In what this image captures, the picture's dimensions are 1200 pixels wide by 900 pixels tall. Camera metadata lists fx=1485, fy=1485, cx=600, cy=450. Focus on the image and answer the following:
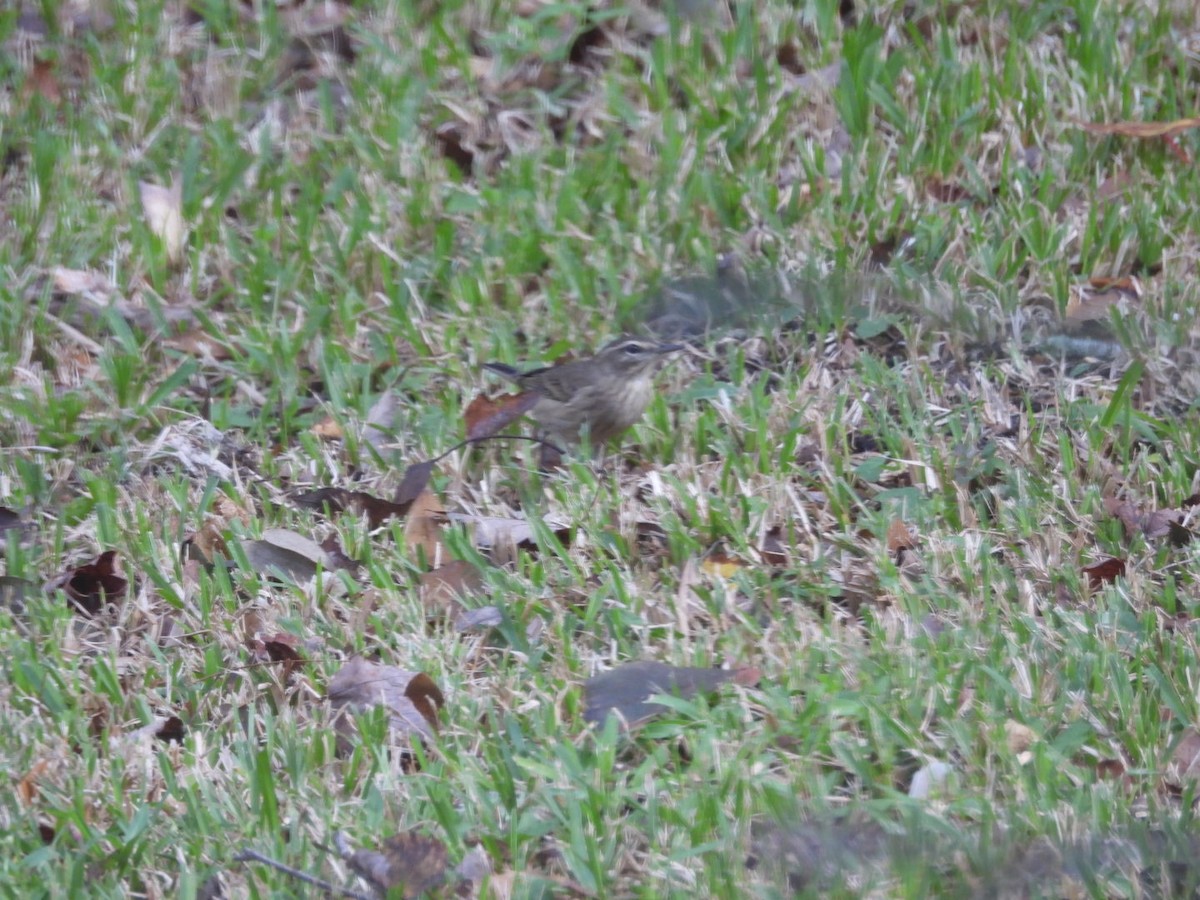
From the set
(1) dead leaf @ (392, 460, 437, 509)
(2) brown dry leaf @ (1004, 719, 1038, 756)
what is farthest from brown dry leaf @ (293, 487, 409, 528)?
(2) brown dry leaf @ (1004, 719, 1038, 756)

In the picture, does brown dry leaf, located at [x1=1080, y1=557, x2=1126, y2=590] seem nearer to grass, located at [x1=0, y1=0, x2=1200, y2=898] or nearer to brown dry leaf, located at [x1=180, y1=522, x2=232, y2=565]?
grass, located at [x1=0, y1=0, x2=1200, y2=898]

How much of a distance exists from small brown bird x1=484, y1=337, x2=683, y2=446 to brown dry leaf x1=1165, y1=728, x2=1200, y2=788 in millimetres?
2132

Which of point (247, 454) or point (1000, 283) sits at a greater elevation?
point (1000, 283)

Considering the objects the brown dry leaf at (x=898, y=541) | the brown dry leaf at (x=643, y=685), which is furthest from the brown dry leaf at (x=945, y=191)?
the brown dry leaf at (x=643, y=685)

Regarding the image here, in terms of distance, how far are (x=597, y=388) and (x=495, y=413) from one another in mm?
395

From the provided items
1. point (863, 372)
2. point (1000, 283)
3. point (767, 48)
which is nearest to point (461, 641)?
point (863, 372)

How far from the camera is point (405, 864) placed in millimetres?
3242

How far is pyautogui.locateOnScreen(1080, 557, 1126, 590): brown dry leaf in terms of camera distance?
13.9ft

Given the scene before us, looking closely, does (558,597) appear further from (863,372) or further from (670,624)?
(863,372)

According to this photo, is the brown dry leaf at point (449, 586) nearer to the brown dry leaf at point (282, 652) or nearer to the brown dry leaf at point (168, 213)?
the brown dry leaf at point (282, 652)

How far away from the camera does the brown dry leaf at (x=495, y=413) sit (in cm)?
511

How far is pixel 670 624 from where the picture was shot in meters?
4.09

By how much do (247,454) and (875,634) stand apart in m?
2.35

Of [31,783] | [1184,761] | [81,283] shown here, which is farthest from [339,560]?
[1184,761]
